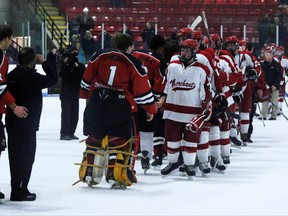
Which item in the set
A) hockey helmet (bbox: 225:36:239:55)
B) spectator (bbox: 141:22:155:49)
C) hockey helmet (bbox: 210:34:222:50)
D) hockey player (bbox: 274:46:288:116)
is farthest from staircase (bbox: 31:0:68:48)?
hockey helmet (bbox: 210:34:222:50)

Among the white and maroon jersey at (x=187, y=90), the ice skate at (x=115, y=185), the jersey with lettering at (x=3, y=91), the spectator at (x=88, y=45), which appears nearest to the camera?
the jersey with lettering at (x=3, y=91)

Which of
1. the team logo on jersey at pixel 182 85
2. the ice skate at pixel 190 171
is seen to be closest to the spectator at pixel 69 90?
the team logo on jersey at pixel 182 85

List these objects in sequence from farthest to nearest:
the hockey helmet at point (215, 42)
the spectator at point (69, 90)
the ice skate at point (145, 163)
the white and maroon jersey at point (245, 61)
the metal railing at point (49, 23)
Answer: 1. the metal railing at point (49, 23)
2. the spectator at point (69, 90)
3. the white and maroon jersey at point (245, 61)
4. the hockey helmet at point (215, 42)
5. the ice skate at point (145, 163)

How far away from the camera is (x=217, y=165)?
331 inches

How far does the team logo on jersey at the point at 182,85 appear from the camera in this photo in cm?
760

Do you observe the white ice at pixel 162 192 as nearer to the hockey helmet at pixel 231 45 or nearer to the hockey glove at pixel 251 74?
the hockey glove at pixel 251 74

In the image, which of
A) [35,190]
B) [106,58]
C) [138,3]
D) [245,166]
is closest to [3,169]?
[35,190]

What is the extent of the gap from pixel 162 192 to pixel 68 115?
14.3ft

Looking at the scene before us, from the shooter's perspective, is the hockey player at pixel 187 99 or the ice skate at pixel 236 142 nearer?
the hockey player at pixel 187 99

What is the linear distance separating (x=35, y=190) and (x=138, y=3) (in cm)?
1676

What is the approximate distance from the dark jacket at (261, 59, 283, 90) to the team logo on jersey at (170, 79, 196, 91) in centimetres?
665

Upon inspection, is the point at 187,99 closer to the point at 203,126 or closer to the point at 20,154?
the point at 203,126

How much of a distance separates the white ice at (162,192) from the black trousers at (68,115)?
123 centimetres

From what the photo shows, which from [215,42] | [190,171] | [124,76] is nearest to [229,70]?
[215,42]
